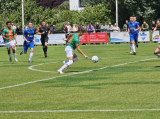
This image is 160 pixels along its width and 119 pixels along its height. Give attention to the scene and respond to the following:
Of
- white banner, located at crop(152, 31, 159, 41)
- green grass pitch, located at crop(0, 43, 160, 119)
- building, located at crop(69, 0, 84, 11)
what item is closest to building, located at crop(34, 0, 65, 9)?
building, located at crop(69, 0, 84, 11)

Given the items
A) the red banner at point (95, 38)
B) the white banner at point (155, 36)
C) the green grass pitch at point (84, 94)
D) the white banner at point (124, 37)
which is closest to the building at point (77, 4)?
the red banner at point (95, 38)

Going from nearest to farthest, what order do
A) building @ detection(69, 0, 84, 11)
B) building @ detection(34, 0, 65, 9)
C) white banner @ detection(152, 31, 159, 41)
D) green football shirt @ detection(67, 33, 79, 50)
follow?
green football shirt @ detection(67, 33, 79, 50), white banner @ detection(152, 31, 159, 41), building @ detection(69, 0, 84, 11), building @ detection(34, 0, 65, 9)

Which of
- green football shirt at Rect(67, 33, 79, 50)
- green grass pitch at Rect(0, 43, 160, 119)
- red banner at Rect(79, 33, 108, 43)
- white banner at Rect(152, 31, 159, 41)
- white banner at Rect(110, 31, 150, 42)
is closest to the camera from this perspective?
green grass pitch at Rect(0, 43, 160, 119)

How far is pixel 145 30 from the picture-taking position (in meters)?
37.8

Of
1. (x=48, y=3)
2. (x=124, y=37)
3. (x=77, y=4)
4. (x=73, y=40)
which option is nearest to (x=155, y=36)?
(x=124, y=37)

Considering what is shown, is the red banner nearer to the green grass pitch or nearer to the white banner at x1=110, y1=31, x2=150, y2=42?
the white banner at x1=110, y1=31, x2=150, y2=42

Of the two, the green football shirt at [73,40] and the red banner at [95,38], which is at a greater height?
the green football shirt at [73,40]

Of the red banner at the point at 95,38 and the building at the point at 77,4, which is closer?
the red banner at the point at 95,38

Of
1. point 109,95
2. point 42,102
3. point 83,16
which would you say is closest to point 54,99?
point 42,102

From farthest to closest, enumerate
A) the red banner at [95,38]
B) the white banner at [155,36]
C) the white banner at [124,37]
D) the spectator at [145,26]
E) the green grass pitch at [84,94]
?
1. the red banner at [95,38]
2. the white banner at [124,37]
3. the white banner at [155,36]
4. the spectator at [145,26]
5. the green grass pitch at [84,94]

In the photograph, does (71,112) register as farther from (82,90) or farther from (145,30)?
(145,30)

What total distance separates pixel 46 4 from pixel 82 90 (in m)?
62.1

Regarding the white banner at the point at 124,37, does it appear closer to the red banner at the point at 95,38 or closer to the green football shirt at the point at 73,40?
the red banner at the point at 95,38

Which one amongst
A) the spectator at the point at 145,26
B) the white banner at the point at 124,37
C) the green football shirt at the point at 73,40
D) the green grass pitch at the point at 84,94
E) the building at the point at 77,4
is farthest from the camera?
the building at the point at 77,4
